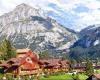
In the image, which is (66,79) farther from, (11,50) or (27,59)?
(11,50)

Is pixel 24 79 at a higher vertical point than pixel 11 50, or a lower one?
lower

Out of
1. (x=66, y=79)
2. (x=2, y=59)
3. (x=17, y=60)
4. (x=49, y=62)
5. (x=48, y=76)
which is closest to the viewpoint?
(x=66, y=79)

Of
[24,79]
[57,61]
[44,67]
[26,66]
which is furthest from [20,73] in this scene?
[57,61]

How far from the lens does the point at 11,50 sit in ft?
468

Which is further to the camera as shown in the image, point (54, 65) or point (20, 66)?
point (54, 65)

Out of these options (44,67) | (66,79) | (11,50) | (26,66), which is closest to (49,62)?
(44,67)

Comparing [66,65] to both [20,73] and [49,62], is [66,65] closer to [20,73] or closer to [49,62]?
[49,62]

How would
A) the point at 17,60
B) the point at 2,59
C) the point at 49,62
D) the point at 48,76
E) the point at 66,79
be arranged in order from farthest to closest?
1. the point at 49,62
2. the point at 2,59
3. the point at 17,60
4. the point at 48,76
5. the point at 66,79

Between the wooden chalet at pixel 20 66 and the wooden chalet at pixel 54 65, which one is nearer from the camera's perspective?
the wooden chalet at pixel 20 66

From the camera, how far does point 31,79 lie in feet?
340

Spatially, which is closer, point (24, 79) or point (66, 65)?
point (24, 79)

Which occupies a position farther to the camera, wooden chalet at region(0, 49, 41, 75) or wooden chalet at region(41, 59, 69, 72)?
wooden chalet at region(41, 59, 69, 72)

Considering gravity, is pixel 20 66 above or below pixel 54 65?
above

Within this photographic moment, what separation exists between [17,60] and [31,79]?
2426 cm
